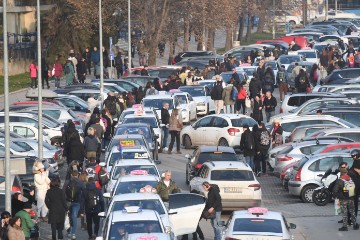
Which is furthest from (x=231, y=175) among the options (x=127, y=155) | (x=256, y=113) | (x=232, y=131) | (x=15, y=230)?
(x=256, y=113)

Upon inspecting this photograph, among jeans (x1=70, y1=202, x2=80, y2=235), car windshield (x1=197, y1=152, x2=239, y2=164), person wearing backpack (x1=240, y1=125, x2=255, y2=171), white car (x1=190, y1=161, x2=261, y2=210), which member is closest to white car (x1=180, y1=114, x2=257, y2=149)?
person wearing backpack (x1=240, y1=125, x2=255, y2=171)

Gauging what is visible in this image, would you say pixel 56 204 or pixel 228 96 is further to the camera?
pixel 228 96

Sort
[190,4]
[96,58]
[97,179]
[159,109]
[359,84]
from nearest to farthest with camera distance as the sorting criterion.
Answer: [97,179]
[159,109]
[359,84]
[96,58]
[190,4]

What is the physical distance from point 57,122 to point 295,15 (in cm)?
9512

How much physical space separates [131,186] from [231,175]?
3.65m

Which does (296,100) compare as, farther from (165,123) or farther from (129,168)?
(129,168)

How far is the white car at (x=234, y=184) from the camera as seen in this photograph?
30.7m

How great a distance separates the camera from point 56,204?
2714cm

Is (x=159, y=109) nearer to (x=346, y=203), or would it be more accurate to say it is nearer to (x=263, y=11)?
(x=346, y=203)

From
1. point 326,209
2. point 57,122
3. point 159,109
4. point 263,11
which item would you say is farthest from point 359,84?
point 263,11

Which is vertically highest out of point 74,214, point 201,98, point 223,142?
point 201,98

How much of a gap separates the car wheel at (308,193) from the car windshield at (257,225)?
32.0 feet

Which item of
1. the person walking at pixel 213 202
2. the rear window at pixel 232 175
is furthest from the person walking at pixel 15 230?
the rear window at pixel 232 175

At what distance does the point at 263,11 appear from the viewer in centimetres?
10288
